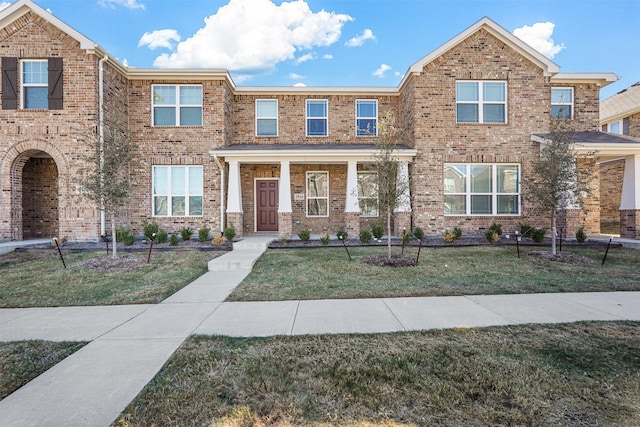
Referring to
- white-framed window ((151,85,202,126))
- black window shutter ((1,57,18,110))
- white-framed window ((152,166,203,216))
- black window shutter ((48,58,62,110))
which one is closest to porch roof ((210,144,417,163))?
white-framed window ((152,166,203,216))

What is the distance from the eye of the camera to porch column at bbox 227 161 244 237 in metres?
11.9

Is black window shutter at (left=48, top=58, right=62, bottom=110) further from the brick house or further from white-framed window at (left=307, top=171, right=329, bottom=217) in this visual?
white-framed window at (left=307, top=171, right=329, bottom=217)

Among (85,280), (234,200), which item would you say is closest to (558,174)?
(234,200)

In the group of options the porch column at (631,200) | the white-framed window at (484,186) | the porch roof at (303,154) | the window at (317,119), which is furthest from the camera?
the window at (317,119)

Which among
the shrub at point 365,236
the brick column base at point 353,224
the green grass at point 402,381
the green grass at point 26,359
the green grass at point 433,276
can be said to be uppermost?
the brick column base at point 353,224

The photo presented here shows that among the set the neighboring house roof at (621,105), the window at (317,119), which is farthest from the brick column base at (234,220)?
the neighboring house roof at (621,105)

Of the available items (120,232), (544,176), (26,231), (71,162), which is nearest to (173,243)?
(120,232)

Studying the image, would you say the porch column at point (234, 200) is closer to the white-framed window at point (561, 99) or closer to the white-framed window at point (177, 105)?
the white-framed window at point (177, 105)

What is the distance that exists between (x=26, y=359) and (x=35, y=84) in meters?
12.1

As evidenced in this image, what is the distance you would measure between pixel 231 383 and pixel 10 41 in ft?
49.0

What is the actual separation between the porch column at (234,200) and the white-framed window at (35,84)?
664cm

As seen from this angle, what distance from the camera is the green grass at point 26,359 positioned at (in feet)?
8.93

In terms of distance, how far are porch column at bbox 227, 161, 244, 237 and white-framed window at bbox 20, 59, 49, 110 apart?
664cm

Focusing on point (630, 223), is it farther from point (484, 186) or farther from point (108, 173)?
point (108, 173)
